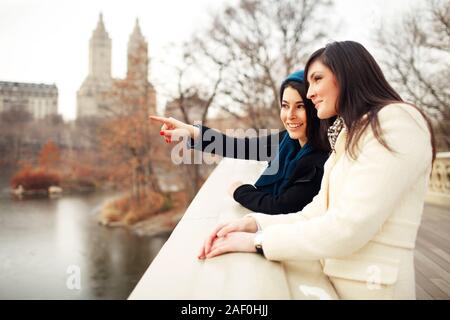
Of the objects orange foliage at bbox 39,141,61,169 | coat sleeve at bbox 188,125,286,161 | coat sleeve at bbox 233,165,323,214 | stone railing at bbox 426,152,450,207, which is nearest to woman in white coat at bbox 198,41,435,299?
coat sleeve at bbox 233,165,323,214

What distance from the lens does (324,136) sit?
1314mm

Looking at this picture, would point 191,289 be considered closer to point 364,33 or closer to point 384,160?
point 384,160

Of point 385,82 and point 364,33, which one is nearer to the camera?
point 385,82

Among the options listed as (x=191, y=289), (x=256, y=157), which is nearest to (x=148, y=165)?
(x=256, y=157)

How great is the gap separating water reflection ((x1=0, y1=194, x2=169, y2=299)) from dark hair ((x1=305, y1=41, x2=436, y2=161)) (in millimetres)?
12700

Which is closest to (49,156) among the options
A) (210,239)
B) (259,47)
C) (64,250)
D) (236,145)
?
(64,250)

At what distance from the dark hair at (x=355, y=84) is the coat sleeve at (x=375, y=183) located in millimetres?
68

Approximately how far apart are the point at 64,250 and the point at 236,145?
18056mm

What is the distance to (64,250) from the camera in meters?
17.7

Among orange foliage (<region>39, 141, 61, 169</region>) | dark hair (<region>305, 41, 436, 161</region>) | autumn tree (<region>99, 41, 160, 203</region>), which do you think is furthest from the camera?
orange foliage (<region>39, 141, 61, 169</region>)

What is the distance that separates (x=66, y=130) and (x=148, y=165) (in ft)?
30.5

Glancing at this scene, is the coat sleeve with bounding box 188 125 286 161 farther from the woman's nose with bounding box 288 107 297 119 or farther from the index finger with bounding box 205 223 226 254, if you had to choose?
the index finger with bounding box 205 223 226 254

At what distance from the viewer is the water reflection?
12531 millimetres

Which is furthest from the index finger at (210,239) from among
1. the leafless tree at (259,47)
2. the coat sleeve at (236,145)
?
the leafless tree at (259,47)
